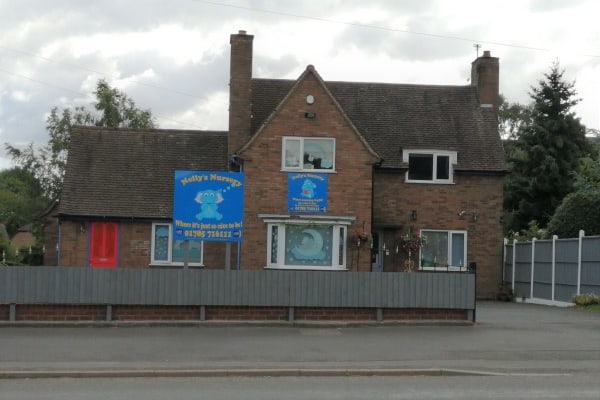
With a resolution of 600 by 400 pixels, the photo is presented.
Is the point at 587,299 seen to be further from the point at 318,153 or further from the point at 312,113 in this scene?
the point at 312,113

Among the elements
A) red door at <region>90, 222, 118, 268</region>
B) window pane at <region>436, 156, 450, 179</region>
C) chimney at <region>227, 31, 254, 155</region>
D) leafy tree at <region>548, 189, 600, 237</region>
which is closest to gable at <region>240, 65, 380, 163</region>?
chimney at <region>227, 31, 254, 155</region>

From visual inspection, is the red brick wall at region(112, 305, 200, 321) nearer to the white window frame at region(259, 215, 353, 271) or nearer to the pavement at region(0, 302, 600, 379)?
the pavement at region(0, 302, 600, 379)

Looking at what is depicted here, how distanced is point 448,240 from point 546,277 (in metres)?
4.42

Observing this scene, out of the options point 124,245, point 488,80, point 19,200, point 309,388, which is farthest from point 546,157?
point 19,200

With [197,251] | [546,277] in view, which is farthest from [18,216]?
[546,277]

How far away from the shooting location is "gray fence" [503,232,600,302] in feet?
80.2

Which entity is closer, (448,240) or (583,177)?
(448,240)

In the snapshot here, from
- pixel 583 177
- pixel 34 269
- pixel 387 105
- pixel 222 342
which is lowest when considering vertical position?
pixel 222 342

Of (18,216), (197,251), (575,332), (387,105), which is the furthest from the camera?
(18,216)

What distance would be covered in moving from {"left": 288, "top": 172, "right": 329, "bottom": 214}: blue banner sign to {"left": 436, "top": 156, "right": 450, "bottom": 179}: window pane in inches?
214

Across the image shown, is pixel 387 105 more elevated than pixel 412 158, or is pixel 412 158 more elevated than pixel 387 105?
pixel 387 105

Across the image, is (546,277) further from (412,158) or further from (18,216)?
(18,216)

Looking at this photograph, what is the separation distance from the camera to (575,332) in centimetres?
1850

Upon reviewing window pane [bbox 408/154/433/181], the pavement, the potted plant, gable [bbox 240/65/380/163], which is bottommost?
the pavement
